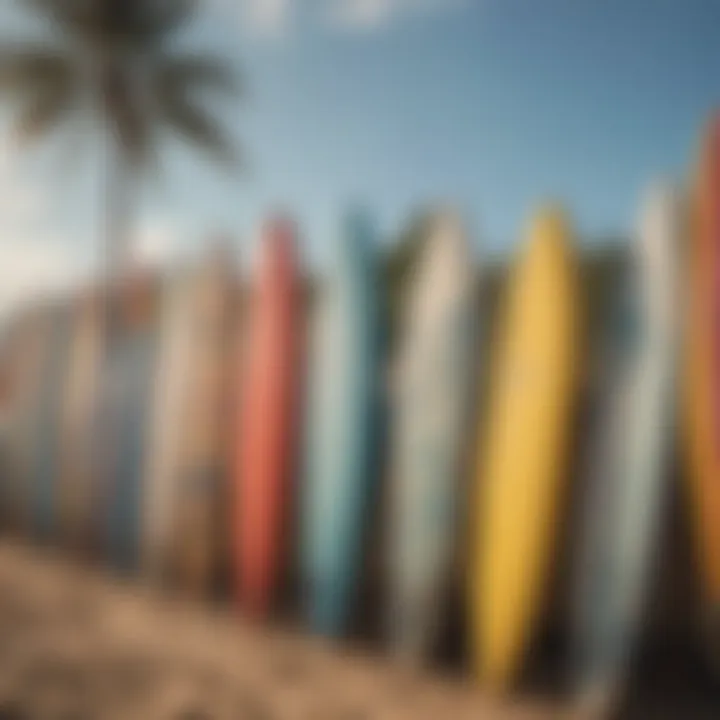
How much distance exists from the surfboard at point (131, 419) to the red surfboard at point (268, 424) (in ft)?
0.57

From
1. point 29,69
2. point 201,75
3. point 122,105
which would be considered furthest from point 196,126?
point 29,69

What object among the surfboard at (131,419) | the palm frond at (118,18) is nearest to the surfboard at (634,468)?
the surfboard at (131,419)

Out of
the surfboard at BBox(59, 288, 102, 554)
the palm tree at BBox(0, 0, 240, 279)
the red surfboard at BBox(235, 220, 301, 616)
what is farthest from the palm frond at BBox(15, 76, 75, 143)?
the red surfboard at BBox(235, 220, 301, 616)

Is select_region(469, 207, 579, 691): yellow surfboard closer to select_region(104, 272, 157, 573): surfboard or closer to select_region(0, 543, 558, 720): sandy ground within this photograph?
select_region(0, 543, 558, 720): sandy ground

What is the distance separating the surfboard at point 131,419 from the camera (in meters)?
1.52

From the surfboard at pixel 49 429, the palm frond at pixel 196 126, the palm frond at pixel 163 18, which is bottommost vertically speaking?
the surfboard at pixel 49 429

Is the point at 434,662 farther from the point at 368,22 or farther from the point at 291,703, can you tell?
the point at 368,22

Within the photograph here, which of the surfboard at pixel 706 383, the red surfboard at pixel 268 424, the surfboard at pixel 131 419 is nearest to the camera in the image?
the surfboard at pixel 706 383

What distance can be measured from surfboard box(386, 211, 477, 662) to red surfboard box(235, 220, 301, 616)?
0.56 ft

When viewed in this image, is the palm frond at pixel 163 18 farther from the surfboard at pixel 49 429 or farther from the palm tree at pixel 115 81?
the surfboard at pixel 49 429

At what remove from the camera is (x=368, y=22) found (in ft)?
4.49

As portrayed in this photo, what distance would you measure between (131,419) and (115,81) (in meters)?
0.57

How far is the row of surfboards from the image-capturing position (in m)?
1.22

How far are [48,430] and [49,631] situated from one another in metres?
0.33
